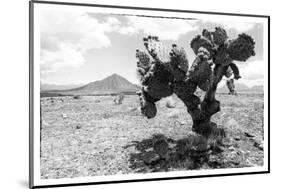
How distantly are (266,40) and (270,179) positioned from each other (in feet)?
3.57

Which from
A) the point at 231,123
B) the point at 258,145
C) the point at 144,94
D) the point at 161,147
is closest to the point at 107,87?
the point at 144,94

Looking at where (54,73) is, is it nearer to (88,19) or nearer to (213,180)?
(88,19)

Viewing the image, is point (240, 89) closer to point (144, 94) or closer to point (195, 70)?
point (195, 70)

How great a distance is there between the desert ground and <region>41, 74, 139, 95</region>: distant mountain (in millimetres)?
44

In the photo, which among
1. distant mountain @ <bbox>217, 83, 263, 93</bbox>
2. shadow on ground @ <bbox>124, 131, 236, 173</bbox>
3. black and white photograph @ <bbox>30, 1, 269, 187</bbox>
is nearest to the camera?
black and white photograph @ <bbox>30, 1, 269, 187</bbox>

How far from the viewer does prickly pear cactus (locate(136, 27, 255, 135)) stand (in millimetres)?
2793

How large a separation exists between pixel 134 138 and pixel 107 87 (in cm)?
42

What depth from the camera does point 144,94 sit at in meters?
2.79

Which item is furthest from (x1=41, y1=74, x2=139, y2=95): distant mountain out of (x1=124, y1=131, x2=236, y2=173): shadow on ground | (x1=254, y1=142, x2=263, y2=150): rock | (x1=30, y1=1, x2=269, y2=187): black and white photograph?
(x1=254, y1=142, x2=263, y2=150): rock

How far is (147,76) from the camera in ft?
9.13

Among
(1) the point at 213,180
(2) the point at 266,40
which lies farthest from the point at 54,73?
(2) the point at 266,40

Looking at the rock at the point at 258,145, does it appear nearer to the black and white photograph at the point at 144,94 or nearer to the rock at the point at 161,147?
the black and white photograph at the point at 144,94

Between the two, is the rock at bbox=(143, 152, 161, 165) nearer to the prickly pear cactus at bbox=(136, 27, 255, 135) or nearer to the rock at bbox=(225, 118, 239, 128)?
the prickly pear cactus at bbox=(136, 27, 255, 135)

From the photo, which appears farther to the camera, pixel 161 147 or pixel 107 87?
pixel 161 147
